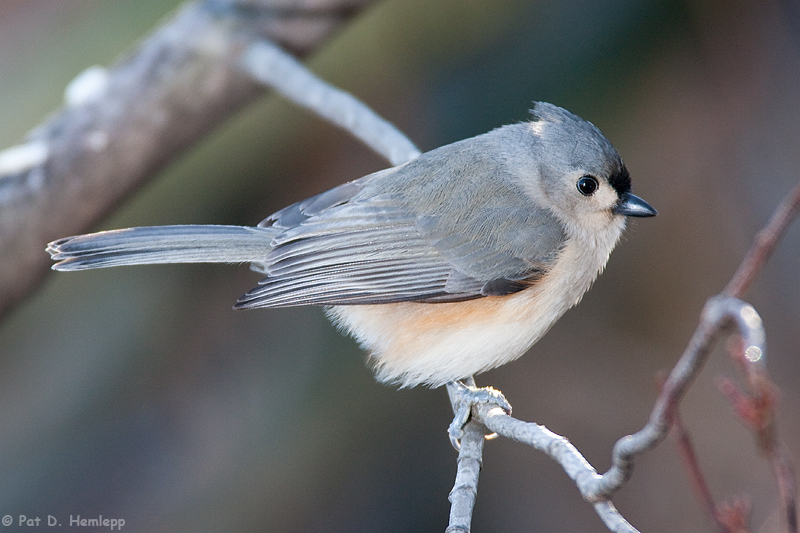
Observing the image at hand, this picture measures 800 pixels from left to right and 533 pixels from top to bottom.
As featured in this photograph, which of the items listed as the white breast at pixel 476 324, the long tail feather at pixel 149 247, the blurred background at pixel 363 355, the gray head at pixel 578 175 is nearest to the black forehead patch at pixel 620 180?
the gray head at pixel 578 175

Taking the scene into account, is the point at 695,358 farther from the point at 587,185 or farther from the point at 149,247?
the point at 149,247

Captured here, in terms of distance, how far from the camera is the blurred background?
157 inches

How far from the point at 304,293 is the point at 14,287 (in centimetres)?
165

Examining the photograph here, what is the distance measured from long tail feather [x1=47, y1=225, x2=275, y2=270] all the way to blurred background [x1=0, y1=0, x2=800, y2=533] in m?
1.67

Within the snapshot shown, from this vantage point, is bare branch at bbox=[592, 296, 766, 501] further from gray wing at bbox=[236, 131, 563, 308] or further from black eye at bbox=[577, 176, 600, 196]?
black eye at bbox=[577, 176, 600, 196]

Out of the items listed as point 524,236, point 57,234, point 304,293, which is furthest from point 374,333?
point 57,234

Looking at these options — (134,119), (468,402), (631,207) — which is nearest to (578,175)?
(631,207)

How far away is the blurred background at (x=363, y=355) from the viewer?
3.98 metres

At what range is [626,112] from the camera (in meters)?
4.23

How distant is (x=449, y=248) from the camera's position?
253 cm

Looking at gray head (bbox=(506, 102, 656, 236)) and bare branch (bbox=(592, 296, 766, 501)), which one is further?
gray head (bbox=(506, 102, 656, 236))

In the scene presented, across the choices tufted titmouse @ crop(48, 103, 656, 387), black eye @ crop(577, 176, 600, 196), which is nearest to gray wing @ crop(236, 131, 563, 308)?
tufted titmouse @ crop(48, 103, 656, 387)

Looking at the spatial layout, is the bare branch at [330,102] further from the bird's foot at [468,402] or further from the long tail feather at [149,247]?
the bird's foot at [468,402]

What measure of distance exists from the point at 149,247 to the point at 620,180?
1603mm
